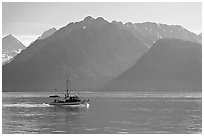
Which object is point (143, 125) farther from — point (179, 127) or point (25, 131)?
point (25, 131)

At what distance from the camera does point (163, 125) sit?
94.6 meters

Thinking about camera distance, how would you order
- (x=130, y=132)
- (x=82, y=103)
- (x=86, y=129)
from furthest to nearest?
(x=82, y=103)
(x=86, y=129)
(x=130, y=132)

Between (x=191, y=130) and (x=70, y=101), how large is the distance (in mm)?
95602

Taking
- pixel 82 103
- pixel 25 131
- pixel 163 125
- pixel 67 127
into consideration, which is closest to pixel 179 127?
pixel 163 125

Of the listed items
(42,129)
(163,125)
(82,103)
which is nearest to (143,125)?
(163,125)

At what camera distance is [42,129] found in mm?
87250

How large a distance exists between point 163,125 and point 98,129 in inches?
592

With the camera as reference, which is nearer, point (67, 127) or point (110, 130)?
point (110, 130)

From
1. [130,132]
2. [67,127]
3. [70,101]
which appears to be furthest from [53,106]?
[130,132]

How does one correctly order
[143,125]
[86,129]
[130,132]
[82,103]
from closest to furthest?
1. [130,132]
2. [86,129]
3. [143,125]
4. [82,103]

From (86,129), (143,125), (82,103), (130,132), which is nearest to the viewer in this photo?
(130,132)

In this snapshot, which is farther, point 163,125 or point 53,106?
point 53,106

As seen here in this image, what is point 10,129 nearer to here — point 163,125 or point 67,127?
point 67,127

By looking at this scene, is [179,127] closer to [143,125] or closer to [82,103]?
[143,125]
